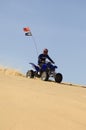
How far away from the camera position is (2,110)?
807 centimetres

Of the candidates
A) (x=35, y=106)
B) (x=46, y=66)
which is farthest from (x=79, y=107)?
(x=46, y=66)

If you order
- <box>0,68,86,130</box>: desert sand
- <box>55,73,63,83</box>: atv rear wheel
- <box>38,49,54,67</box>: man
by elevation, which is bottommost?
<box>0,68,86,130</box>: desert sand

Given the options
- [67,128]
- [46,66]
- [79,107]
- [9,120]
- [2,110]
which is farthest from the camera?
[46,66]

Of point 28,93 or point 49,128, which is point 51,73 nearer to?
point 28,93

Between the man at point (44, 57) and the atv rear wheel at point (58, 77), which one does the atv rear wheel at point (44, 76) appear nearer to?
the atv rear wheel at point (58, 77)

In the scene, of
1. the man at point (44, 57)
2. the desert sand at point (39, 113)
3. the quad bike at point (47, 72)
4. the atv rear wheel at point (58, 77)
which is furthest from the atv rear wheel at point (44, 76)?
the desert sand at point (39, 113)

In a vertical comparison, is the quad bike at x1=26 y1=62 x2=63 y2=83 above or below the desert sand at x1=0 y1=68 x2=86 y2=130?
above

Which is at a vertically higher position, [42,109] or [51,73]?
[51,73]

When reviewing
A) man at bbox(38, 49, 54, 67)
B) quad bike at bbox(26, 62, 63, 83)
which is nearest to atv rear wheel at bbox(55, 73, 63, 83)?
quad bike at bbox(26, 62, 63, 83)

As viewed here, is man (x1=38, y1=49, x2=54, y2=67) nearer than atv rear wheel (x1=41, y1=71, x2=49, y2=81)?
No

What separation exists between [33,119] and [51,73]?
13351 millimetres

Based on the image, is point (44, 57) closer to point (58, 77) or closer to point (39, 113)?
point (58, 77)

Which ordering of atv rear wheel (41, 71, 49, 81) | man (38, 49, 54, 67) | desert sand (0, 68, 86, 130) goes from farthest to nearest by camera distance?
man (38, 49, 54, 67), atv rear wheel (41, 71, 49, 81), desert sand (0, 68, 86, 130)

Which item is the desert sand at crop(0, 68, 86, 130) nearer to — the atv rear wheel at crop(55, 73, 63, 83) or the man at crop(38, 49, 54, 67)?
the atv rear wheel at crop(55, 73, 63, 83)
